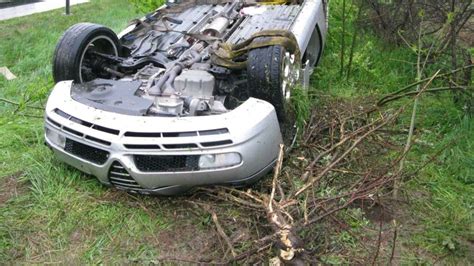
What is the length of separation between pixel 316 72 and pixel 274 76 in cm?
236

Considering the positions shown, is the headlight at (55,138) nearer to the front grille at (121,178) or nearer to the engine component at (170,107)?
the front grille at (121,178)

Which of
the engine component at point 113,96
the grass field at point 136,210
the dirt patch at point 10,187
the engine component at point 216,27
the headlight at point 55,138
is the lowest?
the dirt patch at point 10,187

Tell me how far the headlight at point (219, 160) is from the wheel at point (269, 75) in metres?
0.54

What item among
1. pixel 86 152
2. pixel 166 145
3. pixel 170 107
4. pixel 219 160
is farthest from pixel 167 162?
pixel 86 152

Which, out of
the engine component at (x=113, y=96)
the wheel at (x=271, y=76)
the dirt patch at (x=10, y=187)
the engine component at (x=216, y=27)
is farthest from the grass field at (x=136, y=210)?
the engine component at (x=216, y=27)

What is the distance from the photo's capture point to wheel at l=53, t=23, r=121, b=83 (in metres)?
3.75

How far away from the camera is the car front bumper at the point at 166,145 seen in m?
3.01

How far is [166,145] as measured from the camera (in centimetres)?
299

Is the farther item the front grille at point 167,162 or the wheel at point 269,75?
the wheel at point 269,75

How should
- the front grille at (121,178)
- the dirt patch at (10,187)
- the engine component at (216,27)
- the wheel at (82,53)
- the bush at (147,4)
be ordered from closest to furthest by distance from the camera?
1. the front grille at (121,178)
2. the dirt patch at (10,187)
3. the wheel at (82,53)
4. the engine component at (216,27)
5. the bush at (147,4)

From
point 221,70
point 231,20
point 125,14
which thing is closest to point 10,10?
point 125,14

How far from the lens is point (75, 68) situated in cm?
377

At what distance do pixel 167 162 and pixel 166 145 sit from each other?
0.12 m

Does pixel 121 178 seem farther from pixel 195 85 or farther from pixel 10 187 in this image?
pixel 10 187
